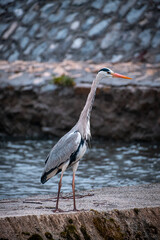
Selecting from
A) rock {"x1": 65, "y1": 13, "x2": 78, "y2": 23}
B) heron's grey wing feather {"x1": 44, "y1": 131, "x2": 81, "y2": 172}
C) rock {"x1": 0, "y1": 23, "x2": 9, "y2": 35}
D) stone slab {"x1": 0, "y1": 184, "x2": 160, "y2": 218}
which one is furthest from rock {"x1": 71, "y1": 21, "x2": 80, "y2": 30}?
heron's grey wing feather {"x1": 44, "y1": 131, "x2": 81, "y2": 172}

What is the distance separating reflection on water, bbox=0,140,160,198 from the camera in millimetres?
7707

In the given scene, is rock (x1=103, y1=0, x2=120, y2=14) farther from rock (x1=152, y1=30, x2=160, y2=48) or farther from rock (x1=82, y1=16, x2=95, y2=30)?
rock (x1=152, y1=30, x2=160, y2=48)

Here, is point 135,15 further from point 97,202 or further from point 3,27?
point 97,202

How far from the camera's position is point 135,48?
12.9 metres

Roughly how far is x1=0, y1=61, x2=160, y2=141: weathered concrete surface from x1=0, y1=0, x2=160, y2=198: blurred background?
1.0 inches

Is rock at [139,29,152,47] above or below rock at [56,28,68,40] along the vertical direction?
below

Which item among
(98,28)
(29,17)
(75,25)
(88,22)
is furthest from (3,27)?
(98,28)

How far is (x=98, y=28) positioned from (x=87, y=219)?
32.3 feet

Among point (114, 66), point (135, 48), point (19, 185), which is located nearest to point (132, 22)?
point (135, 48)

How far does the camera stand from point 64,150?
5.42 meters

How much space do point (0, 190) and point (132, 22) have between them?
7765 mm

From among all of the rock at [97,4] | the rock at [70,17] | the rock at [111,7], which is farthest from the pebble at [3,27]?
the rock at [111,7]

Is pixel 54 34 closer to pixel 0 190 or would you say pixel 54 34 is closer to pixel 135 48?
pixel 135 48

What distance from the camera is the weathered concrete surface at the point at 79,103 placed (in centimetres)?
1113
